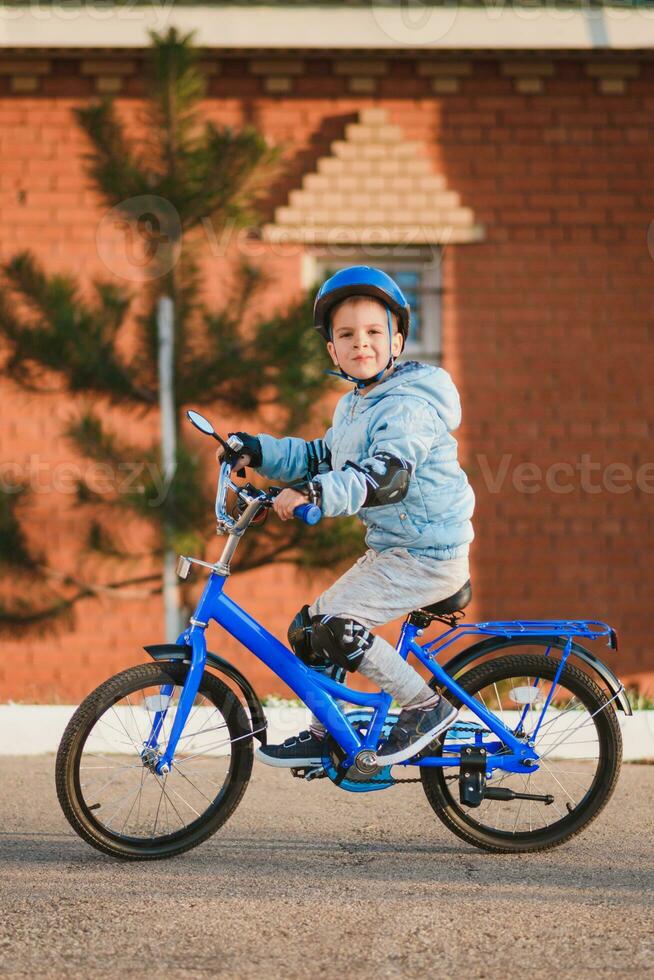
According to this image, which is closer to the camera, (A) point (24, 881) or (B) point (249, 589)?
(A) point (24, 881)

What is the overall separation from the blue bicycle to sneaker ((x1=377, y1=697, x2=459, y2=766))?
0.14 ft

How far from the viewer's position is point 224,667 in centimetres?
335

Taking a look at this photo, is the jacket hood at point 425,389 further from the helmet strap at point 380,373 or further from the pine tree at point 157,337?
the pine tree at point 157,337

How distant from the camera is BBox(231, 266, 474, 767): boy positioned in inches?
129

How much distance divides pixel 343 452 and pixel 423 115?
168 inches

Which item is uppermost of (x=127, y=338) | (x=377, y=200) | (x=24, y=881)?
(x=377, y=200)

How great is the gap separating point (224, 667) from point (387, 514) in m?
0.63

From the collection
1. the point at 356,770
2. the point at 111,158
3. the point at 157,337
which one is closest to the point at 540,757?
the point at 356,770

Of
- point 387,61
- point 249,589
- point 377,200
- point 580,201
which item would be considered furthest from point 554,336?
point 249,589

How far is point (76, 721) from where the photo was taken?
3225 millimetres

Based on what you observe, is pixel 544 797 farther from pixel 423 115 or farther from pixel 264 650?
pixel 423 115

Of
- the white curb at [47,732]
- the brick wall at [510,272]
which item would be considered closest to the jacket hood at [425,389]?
the white curb at [47,732]

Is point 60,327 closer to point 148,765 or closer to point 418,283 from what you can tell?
point 418,283

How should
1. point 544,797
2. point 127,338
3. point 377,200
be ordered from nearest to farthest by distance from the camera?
point 544,797
point 127,338
point 377,200
